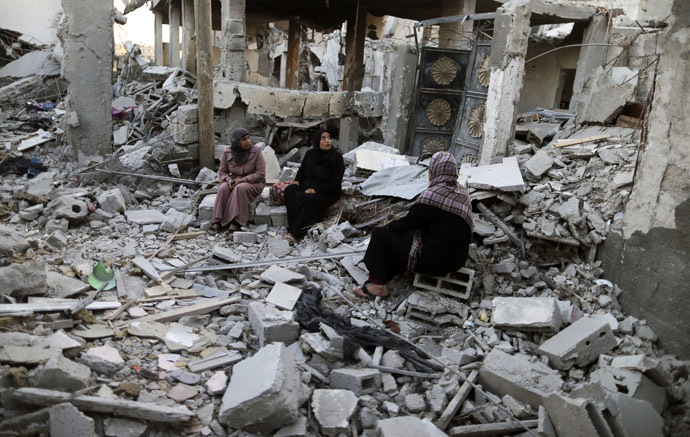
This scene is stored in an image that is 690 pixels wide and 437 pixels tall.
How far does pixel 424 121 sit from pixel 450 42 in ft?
7.88

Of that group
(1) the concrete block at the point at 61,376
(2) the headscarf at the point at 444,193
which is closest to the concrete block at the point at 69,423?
(1) the concrete block at the point at 61,376

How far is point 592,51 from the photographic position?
382 inches

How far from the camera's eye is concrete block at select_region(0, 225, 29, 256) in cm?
456

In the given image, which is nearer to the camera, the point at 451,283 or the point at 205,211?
the point at 451,283

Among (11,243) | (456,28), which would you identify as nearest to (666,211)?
(11,243)

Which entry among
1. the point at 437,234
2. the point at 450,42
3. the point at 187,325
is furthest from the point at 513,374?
the point at 450,42

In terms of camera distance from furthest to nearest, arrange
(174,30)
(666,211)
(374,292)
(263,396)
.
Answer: (174,30) < (374,292) < (666,211) < (263,396)

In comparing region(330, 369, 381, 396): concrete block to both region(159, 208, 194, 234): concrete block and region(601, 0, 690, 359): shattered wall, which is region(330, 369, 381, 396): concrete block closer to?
region(601, 0, 690, 359): shattered wall

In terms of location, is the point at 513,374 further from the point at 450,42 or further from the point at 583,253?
the point at 450,42

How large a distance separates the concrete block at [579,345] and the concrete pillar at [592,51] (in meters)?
6.46

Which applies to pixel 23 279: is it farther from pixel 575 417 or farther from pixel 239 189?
pixel 575 417

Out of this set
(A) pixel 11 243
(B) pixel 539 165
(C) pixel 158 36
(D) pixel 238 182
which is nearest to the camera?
(A) pixel 11 243

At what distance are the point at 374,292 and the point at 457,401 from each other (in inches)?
65.5

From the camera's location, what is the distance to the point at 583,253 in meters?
5.24
